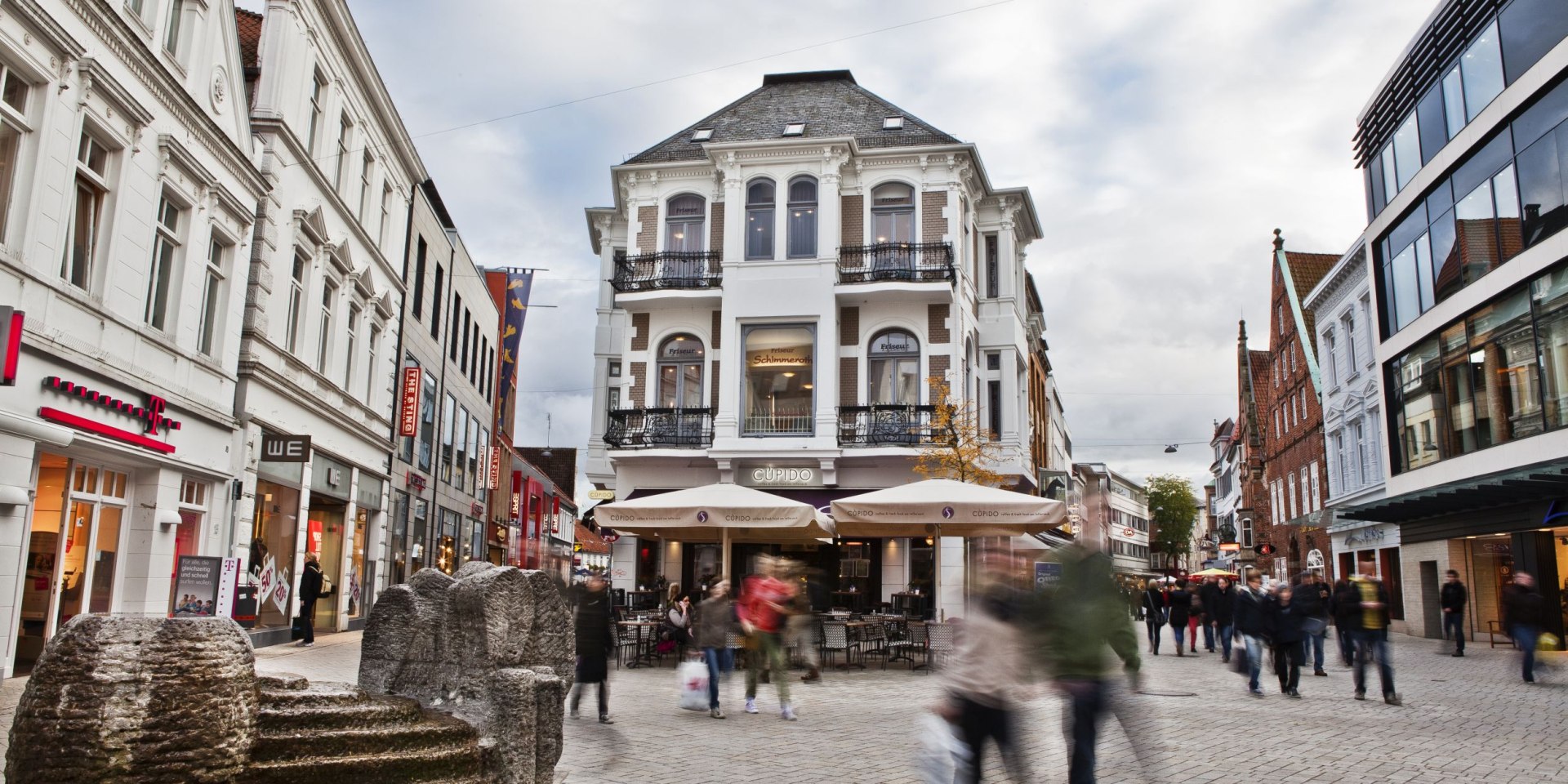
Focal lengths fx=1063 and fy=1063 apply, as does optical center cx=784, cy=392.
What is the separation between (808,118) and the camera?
28125 millimetres

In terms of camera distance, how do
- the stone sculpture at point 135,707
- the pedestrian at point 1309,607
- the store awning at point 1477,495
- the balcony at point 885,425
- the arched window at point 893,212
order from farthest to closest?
the arched window at point 893,212, the balcony at point 885,425, the store awning at point 1477,495, the pedestrian at point 1309,607, the stone sculpture at point 135,707

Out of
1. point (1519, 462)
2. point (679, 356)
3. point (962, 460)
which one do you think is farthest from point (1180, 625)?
point (679, 356)

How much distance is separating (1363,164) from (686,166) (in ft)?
60.4

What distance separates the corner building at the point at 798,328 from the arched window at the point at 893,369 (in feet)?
0.14

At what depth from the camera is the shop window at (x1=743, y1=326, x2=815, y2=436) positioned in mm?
24750

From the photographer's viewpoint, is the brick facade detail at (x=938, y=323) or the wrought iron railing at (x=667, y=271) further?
the wrought iron railing at (x=667, y=271)

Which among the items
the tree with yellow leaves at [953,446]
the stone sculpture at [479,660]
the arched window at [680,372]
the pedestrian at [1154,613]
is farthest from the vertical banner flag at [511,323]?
the stone sculpture at [479,660]

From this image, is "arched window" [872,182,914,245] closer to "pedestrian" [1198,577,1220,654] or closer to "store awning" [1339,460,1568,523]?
"pedestrian" [1198,577,1220,654]

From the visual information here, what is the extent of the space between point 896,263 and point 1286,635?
44.6ft

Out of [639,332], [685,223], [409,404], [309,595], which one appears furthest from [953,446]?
[409,404]

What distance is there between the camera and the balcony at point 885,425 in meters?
23.9

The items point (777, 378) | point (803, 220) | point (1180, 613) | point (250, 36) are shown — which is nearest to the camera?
point (250, 36)

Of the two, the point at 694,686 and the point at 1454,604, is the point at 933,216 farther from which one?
the point at 694,686

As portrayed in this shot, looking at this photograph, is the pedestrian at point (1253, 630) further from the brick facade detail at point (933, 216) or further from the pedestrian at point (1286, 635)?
the brick facade detail at point (933, 216)
